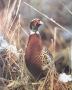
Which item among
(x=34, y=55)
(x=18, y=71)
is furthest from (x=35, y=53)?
(x=18, y=71)

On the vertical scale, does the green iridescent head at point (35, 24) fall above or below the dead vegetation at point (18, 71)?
above

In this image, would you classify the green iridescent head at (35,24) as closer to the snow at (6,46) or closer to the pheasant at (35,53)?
the pheasant at (35,53)

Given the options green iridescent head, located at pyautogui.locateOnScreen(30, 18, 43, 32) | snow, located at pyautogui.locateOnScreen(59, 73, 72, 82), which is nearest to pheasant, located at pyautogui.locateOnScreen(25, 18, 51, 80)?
green iridescent head, located at pyautogui.locateOnScreen(30, 18, 43, 32)

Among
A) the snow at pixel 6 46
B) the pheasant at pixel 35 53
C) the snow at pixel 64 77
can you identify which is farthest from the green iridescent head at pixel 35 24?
the snow at pixel 64 77

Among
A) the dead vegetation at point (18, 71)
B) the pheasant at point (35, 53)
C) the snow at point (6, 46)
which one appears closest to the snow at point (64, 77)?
the dead vegetation at point (18, 71)

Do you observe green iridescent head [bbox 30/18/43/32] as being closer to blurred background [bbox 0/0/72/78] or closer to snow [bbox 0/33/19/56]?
blurred background [bbox 0/0/72/78]

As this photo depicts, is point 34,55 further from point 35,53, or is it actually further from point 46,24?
point 46,24

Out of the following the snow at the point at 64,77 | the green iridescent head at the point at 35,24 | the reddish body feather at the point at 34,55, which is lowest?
the snow at the point at 64,77

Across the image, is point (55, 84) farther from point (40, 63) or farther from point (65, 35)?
point (65, 35)
